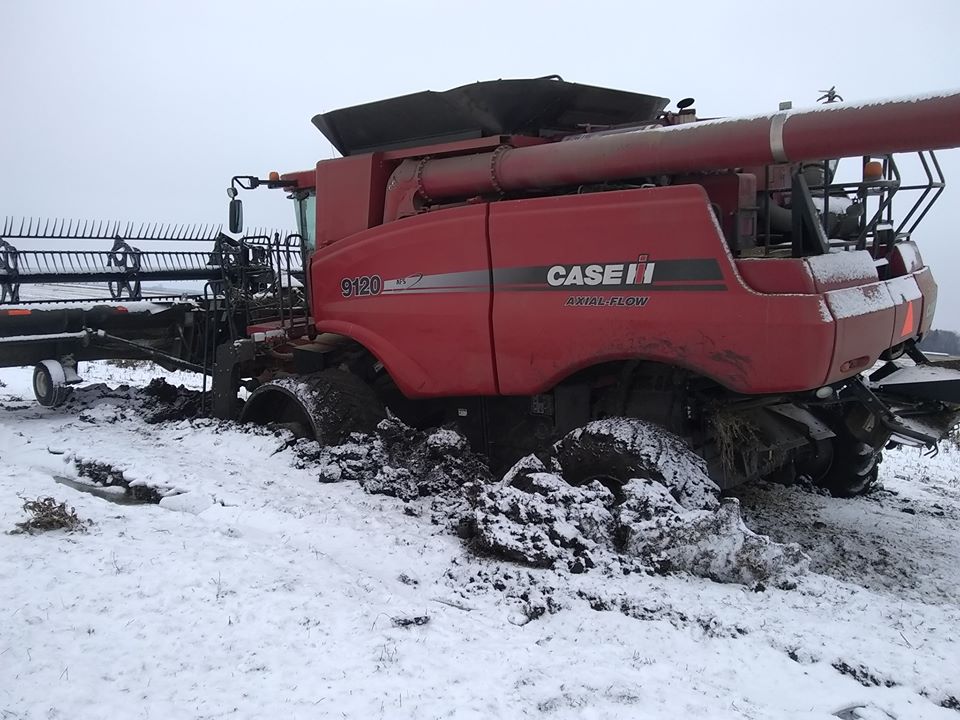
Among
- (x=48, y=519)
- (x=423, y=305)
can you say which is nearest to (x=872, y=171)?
(x=423, y=305)

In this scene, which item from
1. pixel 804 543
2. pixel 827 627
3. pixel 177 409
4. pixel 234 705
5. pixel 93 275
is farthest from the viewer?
pixel 93 275

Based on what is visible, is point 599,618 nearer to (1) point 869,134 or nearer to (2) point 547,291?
(2) point 547,291

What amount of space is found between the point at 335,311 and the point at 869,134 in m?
3.88

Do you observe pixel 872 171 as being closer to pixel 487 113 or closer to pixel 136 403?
pixel 487 113

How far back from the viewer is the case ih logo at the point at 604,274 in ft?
13.1

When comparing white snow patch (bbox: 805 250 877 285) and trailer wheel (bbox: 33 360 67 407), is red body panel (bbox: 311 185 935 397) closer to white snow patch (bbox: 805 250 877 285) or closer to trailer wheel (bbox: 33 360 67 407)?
white snow patch (bbox: 805 250 877 285)

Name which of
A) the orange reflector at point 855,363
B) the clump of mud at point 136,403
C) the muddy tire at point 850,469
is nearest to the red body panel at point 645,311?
the orange reflector at point 855,363

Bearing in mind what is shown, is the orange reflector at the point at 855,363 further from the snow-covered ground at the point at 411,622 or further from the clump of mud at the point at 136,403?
the clump of mud at the point at 136,403

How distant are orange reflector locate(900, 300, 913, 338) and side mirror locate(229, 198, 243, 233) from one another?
Result: 559 cm

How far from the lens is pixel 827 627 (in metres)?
3.14

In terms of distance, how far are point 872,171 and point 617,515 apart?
8.52 feet

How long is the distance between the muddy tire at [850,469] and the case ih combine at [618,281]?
16 mm

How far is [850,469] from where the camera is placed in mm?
5375

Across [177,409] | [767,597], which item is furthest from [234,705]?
[177,409]
